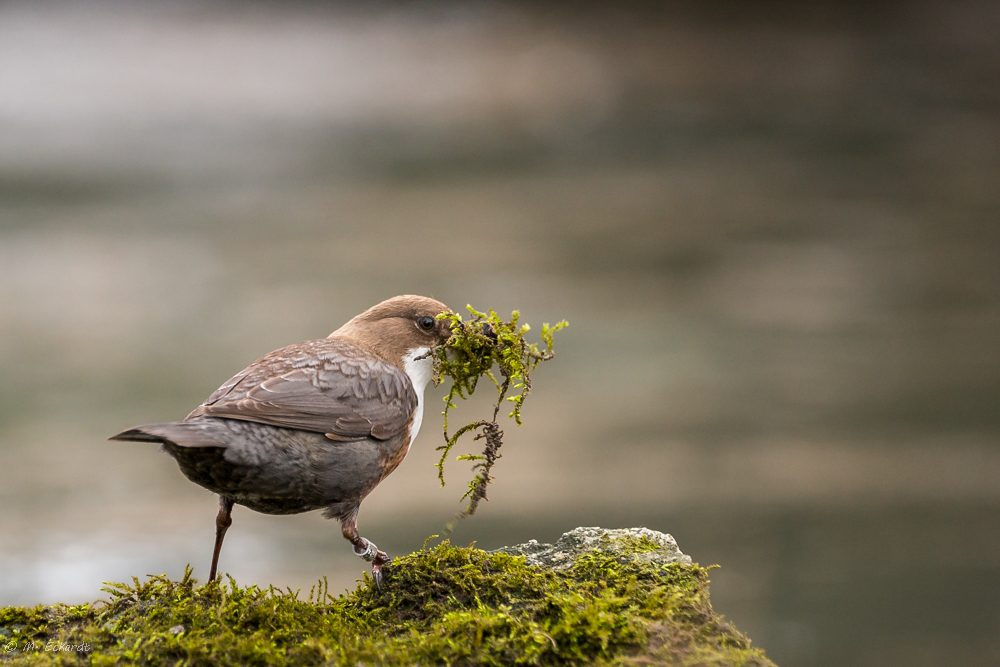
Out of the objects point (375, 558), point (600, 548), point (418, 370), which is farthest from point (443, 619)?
point (418, 370)

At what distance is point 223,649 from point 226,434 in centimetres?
64

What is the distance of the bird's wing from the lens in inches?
101

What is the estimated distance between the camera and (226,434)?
94.8 inches

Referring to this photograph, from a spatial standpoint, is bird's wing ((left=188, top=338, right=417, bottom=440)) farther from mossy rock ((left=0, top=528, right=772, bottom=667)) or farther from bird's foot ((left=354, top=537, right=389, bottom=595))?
mossy rock ((left=0, top=528, right=772, bottom=667))

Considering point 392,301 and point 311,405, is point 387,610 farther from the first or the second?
point 392,301

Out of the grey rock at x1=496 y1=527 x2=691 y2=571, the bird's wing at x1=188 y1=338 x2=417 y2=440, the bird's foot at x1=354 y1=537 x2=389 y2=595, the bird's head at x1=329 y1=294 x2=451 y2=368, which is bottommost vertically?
the bird's foot at x1=354 y1=537 x2=389 y2=595

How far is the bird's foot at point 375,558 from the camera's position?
2.62 metres

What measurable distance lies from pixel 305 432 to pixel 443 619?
792mm

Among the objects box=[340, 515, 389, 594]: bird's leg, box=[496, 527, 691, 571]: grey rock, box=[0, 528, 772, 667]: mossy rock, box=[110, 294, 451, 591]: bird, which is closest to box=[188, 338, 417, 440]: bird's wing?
box=[110, 294, 451, 591]: bird

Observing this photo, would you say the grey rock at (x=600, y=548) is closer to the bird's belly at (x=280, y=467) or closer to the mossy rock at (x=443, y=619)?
the mossy rock at (x=443, y=619)

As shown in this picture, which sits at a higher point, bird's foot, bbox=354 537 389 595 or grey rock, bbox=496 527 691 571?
grey rock, bbox=496 527 691 571

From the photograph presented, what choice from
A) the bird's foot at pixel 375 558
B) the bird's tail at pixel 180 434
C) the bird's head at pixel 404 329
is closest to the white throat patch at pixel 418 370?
the bird's head at pixel 404 329

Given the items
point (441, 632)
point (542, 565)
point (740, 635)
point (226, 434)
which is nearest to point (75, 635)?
point (226, 434)

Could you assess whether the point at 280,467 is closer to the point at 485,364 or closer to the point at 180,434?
the point at 180,434
